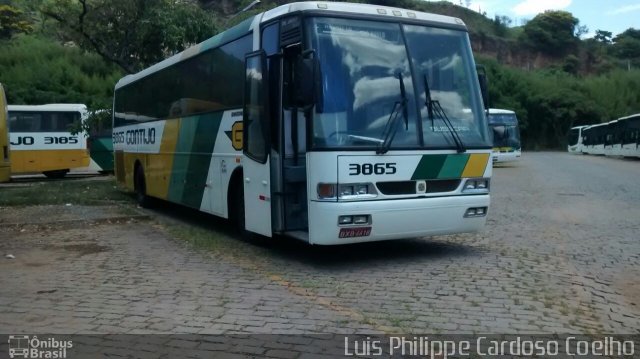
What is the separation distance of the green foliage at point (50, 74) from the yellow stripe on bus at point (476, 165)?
31589 mm

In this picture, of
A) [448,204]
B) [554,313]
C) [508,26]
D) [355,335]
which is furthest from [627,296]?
[508,26]

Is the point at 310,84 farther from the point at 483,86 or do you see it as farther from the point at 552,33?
the point at 552,33

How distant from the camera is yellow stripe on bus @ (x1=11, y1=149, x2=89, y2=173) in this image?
2388 cm

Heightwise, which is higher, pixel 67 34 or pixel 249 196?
pixel 67 34

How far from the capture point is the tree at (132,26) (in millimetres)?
19203

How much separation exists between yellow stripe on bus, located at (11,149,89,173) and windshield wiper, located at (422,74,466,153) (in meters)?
20.5

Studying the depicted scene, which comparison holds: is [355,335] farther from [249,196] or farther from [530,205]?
[530,205]

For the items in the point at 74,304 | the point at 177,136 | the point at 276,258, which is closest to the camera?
the point at 74,304

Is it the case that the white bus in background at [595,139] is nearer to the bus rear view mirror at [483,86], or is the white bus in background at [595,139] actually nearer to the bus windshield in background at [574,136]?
the bus windshield in background at [574,136]

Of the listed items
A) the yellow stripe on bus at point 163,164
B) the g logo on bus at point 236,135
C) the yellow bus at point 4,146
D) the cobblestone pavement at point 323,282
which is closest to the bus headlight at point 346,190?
the cobblestone pavement at point 323,282

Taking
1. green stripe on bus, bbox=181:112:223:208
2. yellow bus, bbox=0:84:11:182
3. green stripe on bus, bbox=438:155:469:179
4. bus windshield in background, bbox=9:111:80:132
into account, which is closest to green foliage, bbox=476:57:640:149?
bus windshield in background, bbox=9:111:80:132

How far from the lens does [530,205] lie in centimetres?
1436

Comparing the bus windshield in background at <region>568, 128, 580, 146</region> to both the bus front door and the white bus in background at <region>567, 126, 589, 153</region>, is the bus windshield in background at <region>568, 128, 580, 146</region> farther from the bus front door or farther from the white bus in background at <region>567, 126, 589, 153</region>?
the bus front door

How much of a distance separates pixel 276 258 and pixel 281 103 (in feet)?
6.81
